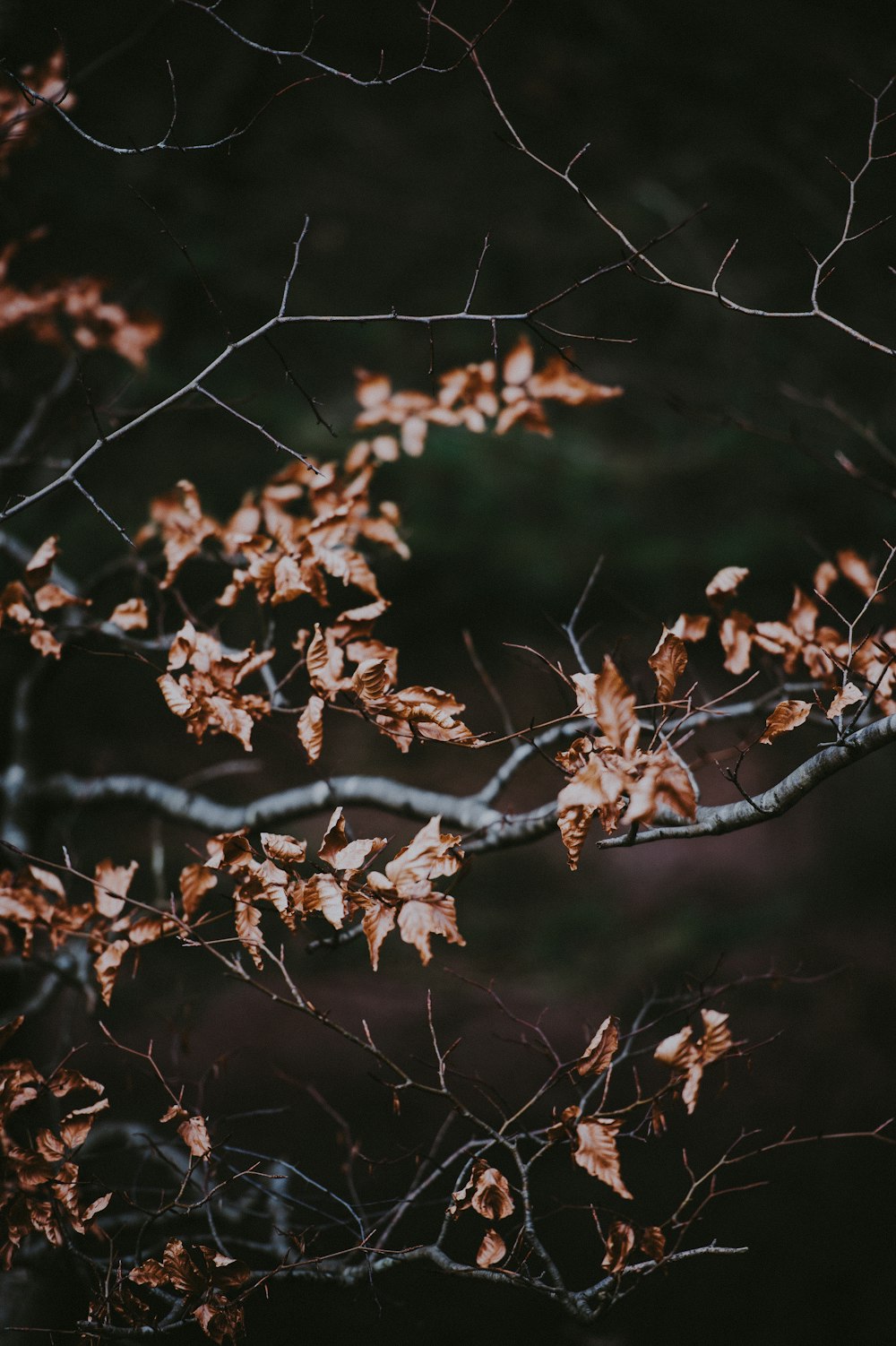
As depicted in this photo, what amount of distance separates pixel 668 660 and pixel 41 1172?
51.4 inches

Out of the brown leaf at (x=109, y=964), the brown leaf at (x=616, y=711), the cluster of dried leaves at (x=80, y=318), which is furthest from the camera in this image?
the cluster of dried leaves at (x=80, y=318)

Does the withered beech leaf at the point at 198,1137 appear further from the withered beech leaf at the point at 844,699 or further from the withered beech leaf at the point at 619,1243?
the withered beech leaf at the point at 844,699

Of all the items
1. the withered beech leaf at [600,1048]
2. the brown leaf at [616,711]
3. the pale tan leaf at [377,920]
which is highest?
the brown leaf at [616,711]

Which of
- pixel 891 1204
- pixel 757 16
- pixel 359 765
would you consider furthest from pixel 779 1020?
pixel 757 16

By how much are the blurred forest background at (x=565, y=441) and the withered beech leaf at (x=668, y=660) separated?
3003mm

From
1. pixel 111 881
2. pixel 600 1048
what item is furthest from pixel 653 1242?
pixel 111 881

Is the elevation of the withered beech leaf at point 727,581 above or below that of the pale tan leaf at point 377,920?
above

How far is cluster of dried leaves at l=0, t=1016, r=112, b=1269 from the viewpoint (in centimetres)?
137

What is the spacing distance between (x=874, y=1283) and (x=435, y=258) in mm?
8047

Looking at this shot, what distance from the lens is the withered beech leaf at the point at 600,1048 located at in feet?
4.05

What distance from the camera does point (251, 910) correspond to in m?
1.30

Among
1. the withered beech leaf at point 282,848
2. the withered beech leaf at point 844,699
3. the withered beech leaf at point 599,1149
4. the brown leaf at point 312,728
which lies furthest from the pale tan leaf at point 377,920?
the withered beech leaf at point 844,699

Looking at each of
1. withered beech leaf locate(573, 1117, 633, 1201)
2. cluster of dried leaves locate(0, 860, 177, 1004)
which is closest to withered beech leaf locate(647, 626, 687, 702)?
withered beech leaf locate(573, 1117, 633, 1201)

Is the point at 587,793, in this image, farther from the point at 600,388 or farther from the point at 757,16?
the point at 757,16
